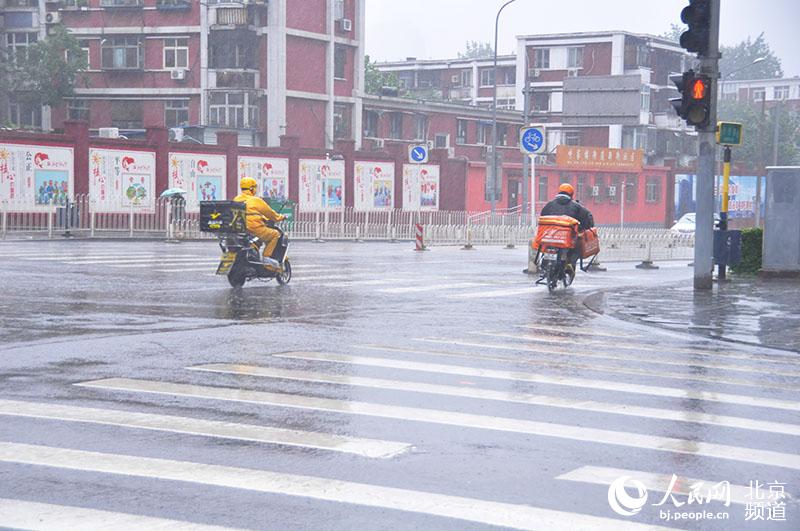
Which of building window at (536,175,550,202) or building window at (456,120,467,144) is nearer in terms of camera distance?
building window at (536,175,550,202)

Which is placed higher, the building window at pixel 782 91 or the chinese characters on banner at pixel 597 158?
the building window at pixel 782 91

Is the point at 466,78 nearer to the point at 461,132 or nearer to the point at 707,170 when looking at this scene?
the point at 461,132

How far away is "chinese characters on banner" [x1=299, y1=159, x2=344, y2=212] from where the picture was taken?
2000 inches

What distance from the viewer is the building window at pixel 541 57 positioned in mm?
81188

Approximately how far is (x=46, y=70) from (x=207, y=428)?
54.1m

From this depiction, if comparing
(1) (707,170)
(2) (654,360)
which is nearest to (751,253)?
(1) (707,170)

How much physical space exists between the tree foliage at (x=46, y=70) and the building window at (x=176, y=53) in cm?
404

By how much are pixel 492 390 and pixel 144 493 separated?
3783 mm

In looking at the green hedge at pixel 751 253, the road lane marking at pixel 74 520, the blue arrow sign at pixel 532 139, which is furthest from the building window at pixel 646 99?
the road lane marking at pixel 74 520

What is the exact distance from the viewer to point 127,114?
60.6m

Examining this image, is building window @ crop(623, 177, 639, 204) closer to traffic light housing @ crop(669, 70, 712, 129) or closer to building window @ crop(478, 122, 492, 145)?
building window @ crop(478, 122, 492, 145)

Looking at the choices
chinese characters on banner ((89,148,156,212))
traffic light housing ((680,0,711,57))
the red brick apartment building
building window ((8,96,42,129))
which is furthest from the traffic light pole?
building window ((8,96,42,129))

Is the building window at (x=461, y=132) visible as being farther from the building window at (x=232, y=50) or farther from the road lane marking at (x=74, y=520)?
the road lane marking at (x=74, y=520)

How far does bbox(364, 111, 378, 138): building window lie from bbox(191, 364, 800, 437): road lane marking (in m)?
57.7
